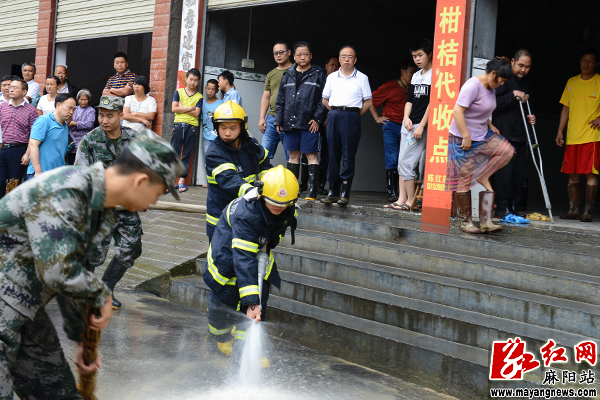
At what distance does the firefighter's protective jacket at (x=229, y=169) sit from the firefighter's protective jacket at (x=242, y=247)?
566 millimetres

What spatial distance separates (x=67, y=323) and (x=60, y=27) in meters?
12.5

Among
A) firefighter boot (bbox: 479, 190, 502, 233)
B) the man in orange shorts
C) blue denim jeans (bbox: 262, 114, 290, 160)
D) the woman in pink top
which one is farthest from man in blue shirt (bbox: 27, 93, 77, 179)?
the man in orange shorts

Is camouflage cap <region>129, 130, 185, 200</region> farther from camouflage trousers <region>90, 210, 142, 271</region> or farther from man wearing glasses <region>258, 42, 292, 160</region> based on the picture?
man wearing glasses <region>258, 42, 292, 160</region>

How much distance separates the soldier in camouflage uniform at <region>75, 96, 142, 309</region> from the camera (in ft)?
17.0

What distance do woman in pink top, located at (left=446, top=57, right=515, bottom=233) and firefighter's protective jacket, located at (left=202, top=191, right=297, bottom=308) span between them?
282 centimetres

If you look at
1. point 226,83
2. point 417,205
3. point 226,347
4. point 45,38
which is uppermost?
point 45,38

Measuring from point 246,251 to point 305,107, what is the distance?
458 centimetres

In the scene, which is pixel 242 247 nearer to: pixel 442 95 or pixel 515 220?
pixel 442 95

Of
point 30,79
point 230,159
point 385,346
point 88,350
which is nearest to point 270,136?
point 230,159

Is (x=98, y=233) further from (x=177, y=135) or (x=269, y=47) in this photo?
(x=269, y=47)

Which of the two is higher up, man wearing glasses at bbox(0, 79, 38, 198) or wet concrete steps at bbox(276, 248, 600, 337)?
man wearing glasses at bbox(0, 79, 38, 198)

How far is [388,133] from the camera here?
9.16 metres

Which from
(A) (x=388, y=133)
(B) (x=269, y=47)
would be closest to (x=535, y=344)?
(A) (x=388, y=133)

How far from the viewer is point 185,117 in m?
10.4
